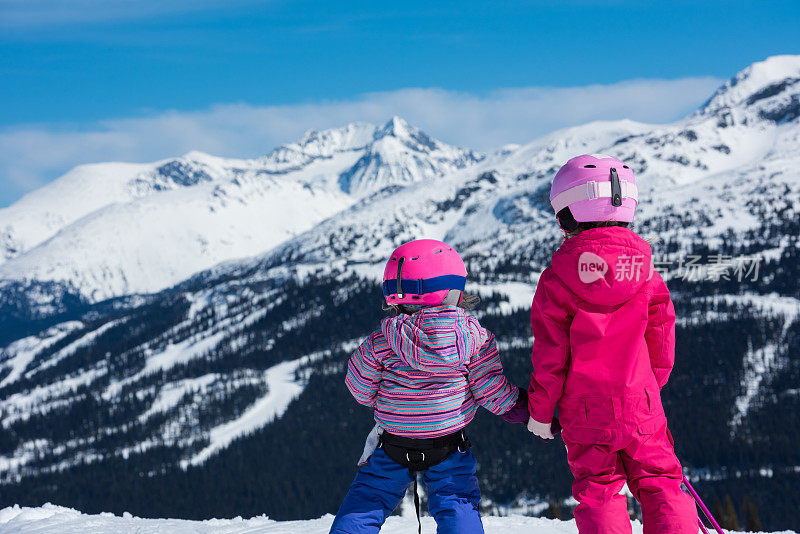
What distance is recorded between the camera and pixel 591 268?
555 centimetres

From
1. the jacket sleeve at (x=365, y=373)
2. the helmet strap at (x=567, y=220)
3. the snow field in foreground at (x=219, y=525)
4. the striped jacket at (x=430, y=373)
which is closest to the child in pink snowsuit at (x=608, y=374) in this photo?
the helmet strap at (x=567, y=220)

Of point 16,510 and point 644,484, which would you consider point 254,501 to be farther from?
point 644,484

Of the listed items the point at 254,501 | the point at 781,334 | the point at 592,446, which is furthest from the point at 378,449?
the point at 781,334

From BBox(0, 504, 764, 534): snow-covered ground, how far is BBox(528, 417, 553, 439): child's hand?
14.4ft

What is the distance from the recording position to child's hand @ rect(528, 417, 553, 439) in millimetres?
5803

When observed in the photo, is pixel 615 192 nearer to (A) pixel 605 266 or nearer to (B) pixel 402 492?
(A) pixel 605 266

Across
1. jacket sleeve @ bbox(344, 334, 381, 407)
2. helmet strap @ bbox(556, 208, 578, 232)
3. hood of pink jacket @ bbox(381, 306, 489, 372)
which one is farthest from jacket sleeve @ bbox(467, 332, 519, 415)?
helmet strap @ bbox(556, 208, 578, 232)

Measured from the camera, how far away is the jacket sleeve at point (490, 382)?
21.0 ft

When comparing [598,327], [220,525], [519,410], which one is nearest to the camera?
[598,327]

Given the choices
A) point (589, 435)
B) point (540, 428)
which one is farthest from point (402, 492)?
point (589, 435)

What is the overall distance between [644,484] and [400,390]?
249 cm

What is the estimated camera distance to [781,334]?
595ft

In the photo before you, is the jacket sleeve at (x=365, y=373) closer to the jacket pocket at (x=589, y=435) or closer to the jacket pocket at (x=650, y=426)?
the jacket pocket at (x=589, y=435)

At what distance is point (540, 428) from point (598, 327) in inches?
44.2
